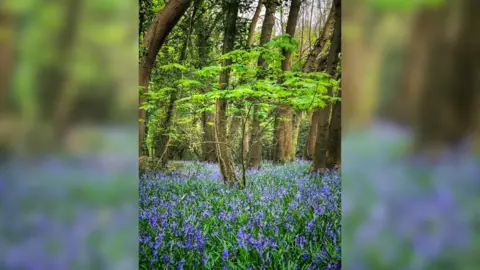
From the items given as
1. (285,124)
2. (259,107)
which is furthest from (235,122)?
(285,124)

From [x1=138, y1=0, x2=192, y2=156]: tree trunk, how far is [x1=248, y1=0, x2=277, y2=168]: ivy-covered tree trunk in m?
0.44

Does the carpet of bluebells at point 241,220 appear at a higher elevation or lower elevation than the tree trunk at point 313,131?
lower

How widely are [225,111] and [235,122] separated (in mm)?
83
